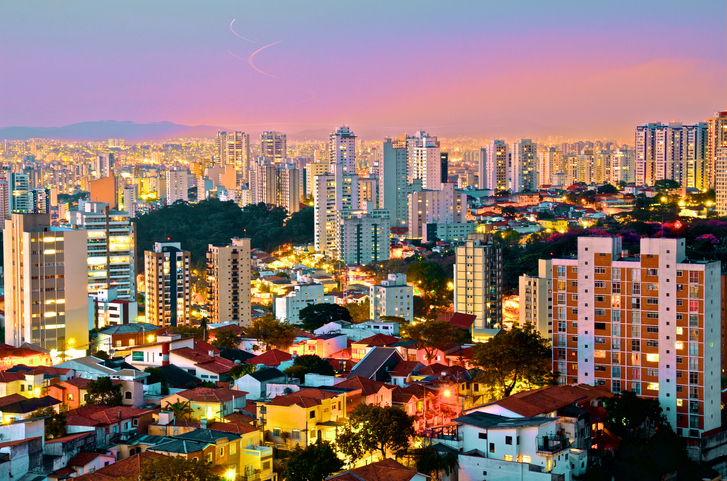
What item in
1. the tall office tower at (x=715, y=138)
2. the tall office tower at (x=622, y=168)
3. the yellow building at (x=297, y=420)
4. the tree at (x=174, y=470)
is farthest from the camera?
the tall office tower at (x=622, y=168)

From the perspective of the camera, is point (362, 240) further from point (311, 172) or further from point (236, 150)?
point (236, 150)

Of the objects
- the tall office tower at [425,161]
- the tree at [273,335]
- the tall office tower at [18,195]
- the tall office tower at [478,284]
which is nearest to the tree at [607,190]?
the tall office tower at [425,161]

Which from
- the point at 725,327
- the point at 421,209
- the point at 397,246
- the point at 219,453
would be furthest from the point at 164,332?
the point at 421,209

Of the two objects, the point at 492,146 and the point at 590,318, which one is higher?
the point at 492,146

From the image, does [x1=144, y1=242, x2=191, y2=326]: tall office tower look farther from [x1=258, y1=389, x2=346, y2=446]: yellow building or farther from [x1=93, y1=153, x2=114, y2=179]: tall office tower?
[x1=93, y1=153, x2=114, y2=179]: tall office tower

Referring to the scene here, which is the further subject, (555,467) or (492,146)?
(492,146)

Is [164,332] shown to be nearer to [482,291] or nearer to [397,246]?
[482,291]

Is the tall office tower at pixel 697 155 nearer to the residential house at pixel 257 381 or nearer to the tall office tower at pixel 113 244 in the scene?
the tall office tower at pixel 113 244

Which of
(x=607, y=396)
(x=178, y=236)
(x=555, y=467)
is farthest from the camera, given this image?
(x=178, y=236)
